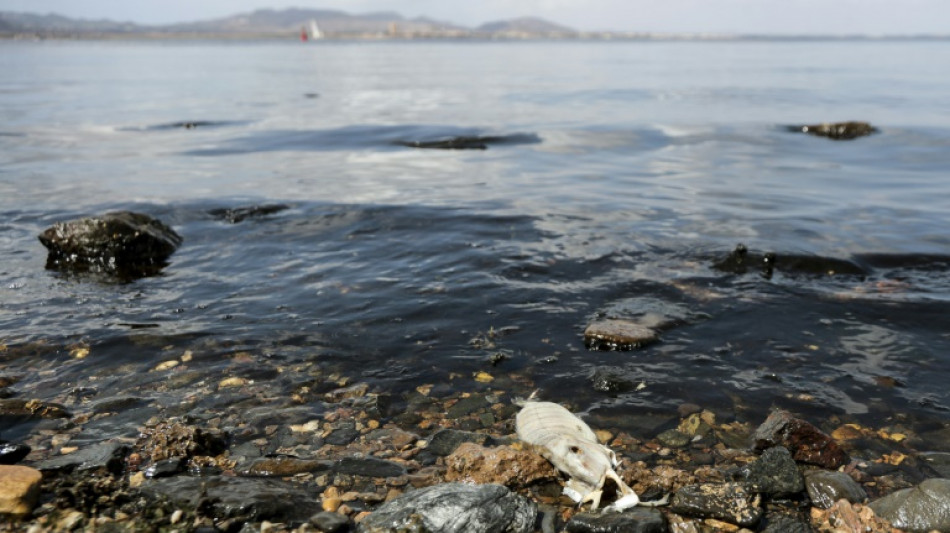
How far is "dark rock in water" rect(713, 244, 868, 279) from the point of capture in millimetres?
10953

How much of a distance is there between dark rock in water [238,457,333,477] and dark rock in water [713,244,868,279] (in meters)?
7.38

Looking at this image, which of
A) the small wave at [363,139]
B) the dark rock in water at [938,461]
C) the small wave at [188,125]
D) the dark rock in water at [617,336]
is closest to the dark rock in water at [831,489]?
the dark rock in water at [938,461]

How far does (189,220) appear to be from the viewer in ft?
48.9

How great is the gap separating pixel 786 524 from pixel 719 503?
0.46m

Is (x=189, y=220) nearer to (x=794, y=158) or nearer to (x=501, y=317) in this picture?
(x=501, y=317)

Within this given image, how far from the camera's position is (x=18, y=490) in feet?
16.2

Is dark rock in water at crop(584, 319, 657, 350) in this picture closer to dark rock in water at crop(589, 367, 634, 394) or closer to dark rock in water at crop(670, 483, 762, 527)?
dark rock in water at crop(589, 367, 634, 394)

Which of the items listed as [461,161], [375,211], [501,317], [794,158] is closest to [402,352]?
[501,317]

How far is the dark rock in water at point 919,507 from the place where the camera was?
16.3 ft

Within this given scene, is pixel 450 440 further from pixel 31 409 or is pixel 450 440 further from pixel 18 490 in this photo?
pixel 31 409

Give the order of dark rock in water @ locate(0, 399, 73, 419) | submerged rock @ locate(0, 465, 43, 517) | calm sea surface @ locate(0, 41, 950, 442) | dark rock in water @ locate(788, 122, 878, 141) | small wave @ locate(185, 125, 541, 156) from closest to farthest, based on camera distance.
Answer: submerged rock @ locate(0, 465, 43, 517)
dark rock in water @ locate(0, 399, 73, 419)
calm sea surface @ locate(0, 41, 950, 442)
small wave @ locate(185, 125, 541, 156)
dark rock in water @ locate(788, 122, 878, 141)

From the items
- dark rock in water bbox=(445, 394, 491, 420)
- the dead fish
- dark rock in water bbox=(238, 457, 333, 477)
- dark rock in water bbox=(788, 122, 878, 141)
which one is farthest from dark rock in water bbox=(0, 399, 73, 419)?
dark rock in water bbox=(788, 122, 878, 141)

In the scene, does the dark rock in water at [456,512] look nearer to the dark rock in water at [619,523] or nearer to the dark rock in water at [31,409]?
the dark rock in water at [619,523]

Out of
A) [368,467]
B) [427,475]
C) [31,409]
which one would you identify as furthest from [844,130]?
[31,409]
